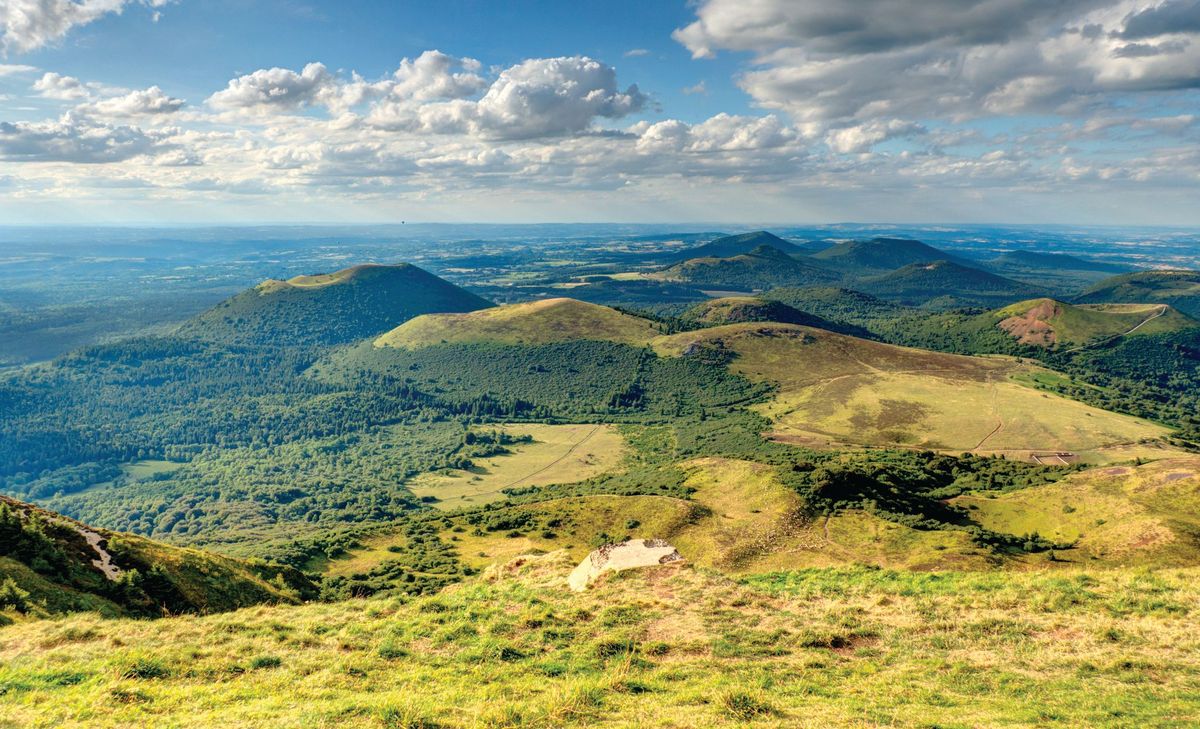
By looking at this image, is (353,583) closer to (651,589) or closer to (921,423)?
(651,589)

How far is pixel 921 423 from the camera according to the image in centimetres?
19675

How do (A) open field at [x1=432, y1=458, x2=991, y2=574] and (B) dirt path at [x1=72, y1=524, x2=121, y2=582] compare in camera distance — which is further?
(A) open field at [x1=432, y1=458, x2=991, y2=574]

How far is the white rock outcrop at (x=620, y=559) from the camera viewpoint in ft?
129

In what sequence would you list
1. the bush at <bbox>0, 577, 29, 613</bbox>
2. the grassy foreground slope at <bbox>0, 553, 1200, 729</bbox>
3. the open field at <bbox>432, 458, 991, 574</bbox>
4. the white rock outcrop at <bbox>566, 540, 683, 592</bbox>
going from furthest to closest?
1. the open field at <bbox>432, 458, 991, 574</bbox>
2. the white rock outcrop at <bbox>566, 540, 683, 592</bbox>
3. the bush at <bbox>0, 577, 29, 613</bbox>
4. the grassy foreground slope at <bbox>0, 553, 1200, 729</bbox>

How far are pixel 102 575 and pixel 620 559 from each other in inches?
1395

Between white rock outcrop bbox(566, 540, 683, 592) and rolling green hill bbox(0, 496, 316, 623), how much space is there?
83.6ft

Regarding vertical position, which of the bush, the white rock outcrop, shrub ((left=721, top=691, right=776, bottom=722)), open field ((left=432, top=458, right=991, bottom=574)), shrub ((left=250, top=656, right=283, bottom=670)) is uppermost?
shrub ((left=721, top=691, right=776, bottom=722))

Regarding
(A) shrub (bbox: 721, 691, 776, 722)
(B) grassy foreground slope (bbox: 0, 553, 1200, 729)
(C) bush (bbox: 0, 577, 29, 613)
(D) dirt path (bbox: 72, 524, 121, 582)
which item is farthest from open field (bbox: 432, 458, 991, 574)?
(A) shrub (bbox: 721, 691, 776, 722)

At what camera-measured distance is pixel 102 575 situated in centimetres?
3925

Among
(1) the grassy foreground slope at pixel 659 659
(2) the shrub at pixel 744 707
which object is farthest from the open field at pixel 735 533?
(2) the shrub at pixel 744 707

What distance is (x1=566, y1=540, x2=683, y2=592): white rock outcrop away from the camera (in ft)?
129

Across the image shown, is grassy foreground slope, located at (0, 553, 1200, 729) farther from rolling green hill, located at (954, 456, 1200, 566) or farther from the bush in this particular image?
rolling green hill, located at (954, 456, 1200, 566)

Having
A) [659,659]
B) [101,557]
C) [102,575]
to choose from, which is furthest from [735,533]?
[101,557]

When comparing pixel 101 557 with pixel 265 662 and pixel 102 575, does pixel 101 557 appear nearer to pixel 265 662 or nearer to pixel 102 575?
pixel 102 575
